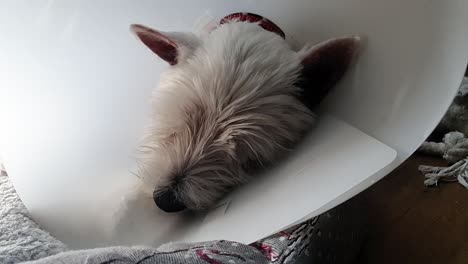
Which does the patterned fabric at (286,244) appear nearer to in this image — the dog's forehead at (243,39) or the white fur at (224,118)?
the white fur at (224,118)

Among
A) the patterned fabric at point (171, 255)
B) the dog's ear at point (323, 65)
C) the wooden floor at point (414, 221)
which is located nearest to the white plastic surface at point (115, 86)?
the dog's ear at point (323, 65)

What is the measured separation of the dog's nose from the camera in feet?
2.71

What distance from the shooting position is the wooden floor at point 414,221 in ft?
3.24

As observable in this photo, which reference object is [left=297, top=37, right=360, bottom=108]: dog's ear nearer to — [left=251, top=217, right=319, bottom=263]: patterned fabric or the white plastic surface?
the white plastic surface

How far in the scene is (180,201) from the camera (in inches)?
32.7

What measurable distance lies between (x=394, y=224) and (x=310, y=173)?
37 cm

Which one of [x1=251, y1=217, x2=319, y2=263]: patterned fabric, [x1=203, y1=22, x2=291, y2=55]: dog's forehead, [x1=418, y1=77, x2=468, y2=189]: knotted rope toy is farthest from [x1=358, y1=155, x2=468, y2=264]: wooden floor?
[x1=203, y1=22, x2=291, y2=55]: dog's forehead

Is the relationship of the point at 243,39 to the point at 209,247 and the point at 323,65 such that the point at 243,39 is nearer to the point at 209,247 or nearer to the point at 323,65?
the point at 323,65

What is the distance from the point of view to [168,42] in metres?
0.95

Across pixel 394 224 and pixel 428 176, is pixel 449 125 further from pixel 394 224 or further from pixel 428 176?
pixel 394 224

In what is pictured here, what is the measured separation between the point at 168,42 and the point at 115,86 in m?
0.16

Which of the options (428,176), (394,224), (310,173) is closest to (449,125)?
(428,176)

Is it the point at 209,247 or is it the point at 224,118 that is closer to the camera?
the point at 209,247

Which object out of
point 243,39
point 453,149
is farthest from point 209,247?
point 453,149
